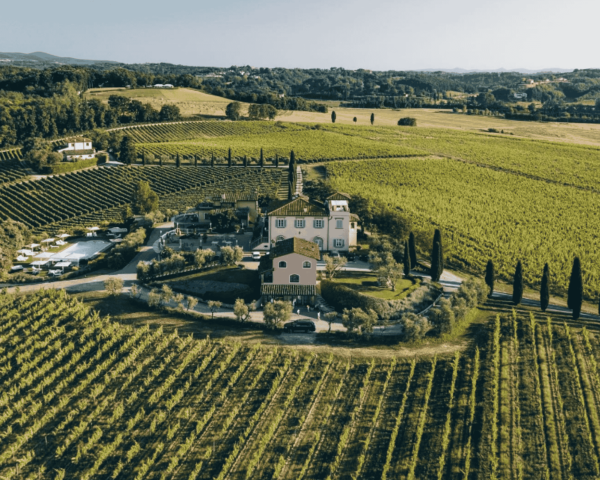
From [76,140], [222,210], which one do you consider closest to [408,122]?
[76,140]

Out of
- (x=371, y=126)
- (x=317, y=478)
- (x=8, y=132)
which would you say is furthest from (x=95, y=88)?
(x=317, y=478)

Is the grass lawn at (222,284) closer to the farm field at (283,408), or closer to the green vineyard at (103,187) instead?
the farm field at (283,408)

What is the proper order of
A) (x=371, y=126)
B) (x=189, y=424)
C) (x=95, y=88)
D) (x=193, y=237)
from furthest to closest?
(x=95, y=88) → (x=371, y=126) → (x=193, y=237) → (x=189, y=424)

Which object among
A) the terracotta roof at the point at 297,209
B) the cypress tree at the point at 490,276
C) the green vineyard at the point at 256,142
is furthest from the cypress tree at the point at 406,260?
the green vineyard at the point at 256,142

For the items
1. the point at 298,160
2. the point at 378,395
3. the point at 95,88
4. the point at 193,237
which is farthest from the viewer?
the point at 95,88

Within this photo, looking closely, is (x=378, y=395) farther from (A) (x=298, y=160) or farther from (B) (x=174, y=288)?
(A) (x=298, y=160)

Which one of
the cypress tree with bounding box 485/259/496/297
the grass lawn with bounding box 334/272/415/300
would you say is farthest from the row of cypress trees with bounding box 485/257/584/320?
the grass lawn with bounding box 334/272/415/300

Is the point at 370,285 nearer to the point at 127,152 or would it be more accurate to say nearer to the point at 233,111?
the point at 127,152
